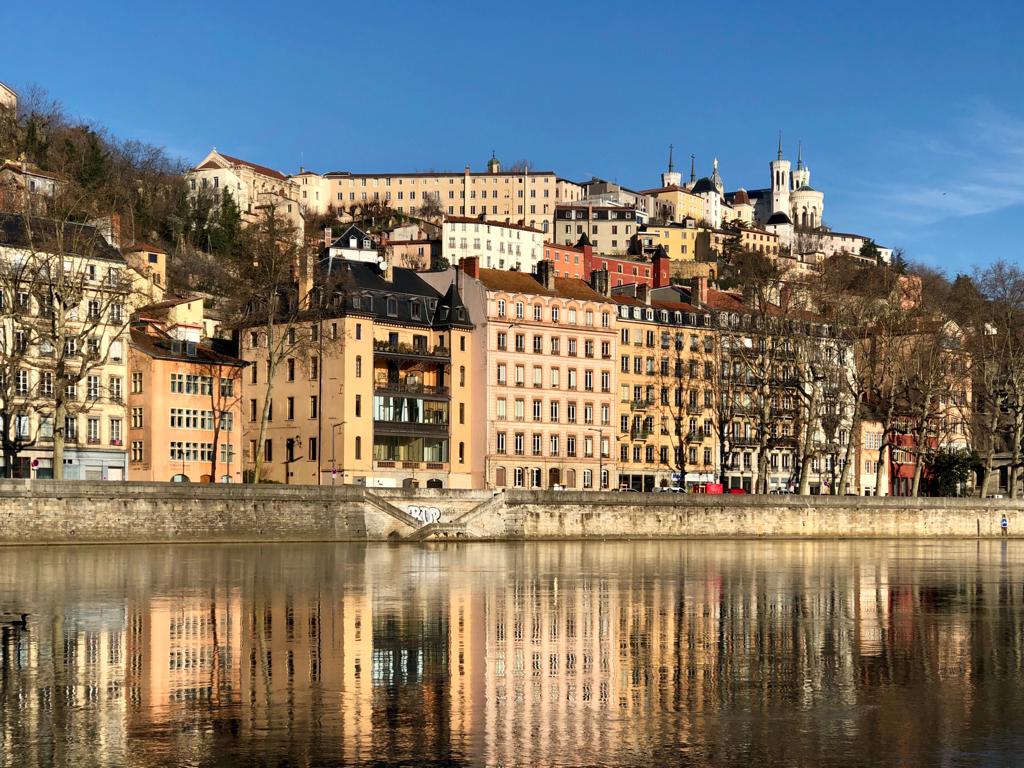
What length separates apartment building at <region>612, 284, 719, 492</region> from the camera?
12388 centimetres

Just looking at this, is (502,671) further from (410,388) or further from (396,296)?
(396,296)

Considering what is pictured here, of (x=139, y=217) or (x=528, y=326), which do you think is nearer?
(x=528, y=326)

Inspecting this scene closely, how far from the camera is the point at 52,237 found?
273ft

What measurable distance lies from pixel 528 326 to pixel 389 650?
84040mm

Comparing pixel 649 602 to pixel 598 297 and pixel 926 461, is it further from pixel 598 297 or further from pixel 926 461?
pixel 926 461

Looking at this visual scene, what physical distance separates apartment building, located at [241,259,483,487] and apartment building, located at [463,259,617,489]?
197 cm

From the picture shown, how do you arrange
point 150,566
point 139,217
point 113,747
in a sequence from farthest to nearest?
point 139,217 → point 150,566 → point 113,747

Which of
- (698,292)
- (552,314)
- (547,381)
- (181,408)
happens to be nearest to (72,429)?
(181,408)

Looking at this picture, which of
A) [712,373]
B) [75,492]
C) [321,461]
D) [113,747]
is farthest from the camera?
[712,373]

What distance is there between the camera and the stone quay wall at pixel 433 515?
72.1 m

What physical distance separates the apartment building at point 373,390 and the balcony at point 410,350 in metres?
0.09

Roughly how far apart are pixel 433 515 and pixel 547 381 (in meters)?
32.3

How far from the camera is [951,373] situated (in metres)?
115

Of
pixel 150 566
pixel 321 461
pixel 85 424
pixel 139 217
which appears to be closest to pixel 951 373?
pixel 321 461
